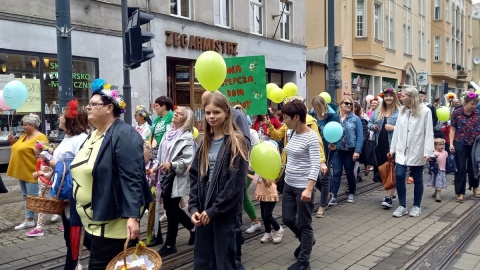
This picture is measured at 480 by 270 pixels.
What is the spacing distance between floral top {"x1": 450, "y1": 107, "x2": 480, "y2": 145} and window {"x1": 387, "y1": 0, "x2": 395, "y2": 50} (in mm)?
22901

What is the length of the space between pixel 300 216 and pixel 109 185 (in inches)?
86.8

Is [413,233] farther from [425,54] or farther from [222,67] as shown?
[425,54]

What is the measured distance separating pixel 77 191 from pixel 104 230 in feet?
1.17

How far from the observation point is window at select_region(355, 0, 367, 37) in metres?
26.1

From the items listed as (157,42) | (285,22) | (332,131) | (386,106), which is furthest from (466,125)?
(285,22)

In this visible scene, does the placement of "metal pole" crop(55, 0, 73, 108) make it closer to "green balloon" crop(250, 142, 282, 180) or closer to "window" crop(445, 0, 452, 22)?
"green balloon" crop(250, 142, 282, 180)

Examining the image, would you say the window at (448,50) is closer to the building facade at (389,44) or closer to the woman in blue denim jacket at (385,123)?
the building facade at (389,44)

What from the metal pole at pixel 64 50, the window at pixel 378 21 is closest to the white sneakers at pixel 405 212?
the metal pole at pixel 64 50

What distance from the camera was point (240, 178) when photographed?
356 centimetres

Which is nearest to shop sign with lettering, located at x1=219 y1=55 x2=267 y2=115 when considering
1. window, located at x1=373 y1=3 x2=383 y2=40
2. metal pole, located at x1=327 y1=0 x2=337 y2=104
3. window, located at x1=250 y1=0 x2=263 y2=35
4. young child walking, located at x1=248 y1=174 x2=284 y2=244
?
young child walking, located at x1=248 y1=174 x2=284 y2=244

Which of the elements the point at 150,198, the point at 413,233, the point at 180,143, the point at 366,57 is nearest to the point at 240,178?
the point at 150,198

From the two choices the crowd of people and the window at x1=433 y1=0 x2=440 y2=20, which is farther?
the window at x1=433 y1=0 x2=440 y2=20

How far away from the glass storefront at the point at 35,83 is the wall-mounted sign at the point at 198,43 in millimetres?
3219

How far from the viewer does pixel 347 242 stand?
5.85 meters
